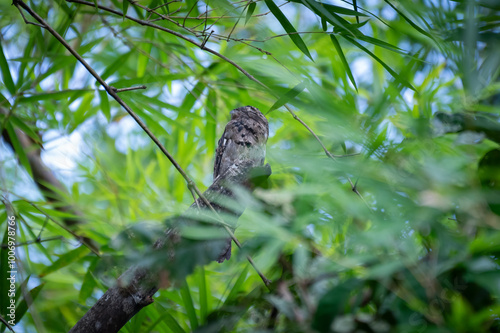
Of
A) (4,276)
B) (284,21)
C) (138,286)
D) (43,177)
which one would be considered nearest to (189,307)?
(138,286)

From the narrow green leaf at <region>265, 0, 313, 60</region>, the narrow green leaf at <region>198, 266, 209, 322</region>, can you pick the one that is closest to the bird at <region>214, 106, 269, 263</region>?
the narrow green leaf at <region>198, 266, 209, 322</region>

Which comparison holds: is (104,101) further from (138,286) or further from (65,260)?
(138,286)

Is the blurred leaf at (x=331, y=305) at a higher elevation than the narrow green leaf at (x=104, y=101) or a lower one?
lower

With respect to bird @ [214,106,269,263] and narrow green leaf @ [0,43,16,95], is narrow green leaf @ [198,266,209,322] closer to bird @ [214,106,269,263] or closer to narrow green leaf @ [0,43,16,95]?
bird @ [214,106,269,263]

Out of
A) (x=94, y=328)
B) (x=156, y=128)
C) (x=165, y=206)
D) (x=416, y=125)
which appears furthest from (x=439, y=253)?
(x=165, y=206)

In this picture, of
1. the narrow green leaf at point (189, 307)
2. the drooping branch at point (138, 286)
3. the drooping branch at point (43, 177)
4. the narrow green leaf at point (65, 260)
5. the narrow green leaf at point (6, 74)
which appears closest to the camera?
the drooping branch at point (138, 286)

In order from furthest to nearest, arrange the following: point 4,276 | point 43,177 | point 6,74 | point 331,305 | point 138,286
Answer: point 43,177 → point 6,74 → point 4,276 → point 138,286 → point 331,305

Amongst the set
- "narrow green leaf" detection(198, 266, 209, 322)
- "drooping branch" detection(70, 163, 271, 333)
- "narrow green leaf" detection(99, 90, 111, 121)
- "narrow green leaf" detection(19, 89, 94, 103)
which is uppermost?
"narrow green leaf" detection(19, 89, 94, 103)

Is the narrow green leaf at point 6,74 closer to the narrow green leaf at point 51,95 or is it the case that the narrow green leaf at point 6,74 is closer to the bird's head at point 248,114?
the narrow green leaf at point 51,95

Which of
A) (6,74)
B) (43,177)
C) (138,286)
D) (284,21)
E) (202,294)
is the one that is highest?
(6,74)

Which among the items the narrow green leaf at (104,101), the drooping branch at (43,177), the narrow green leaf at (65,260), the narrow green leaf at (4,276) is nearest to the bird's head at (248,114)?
the narrow green leaf at (104,101)

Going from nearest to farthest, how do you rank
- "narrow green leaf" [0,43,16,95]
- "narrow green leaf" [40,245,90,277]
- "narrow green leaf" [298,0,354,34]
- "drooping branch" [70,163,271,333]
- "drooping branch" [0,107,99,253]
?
"drooping branch" [70,163,271,333]
"narrow green leaf" [298,0,354,34]
"narrow green leaf" [0,43,16,95]
"narrow green leaf" [40,245,90,277]
"drooping branch" [0,107,99,253]

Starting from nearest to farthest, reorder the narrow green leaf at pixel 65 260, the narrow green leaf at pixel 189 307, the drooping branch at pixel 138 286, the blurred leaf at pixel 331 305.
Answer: the blurred leaf at pixel 331 305 < the drooping branch at pixel 138 286 < the narrow green leaf at pixel 189 307 < the narrow green leaf at pixel 65 260

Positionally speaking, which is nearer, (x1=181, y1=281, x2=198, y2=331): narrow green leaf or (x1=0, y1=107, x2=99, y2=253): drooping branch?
(x1=181, y1=281, x2=198, y2=331): narrow green leaf
